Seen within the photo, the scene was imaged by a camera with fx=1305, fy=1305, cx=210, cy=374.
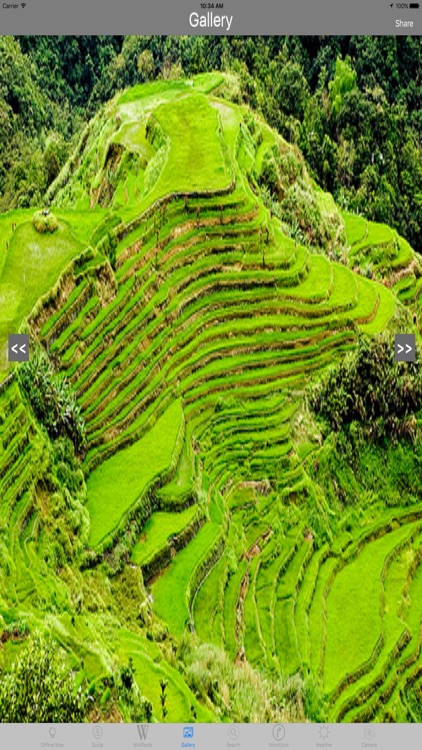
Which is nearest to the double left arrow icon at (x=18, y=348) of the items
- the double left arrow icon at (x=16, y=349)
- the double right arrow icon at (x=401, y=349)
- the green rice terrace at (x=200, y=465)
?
the double left arrow icon at (x=16, y=349)

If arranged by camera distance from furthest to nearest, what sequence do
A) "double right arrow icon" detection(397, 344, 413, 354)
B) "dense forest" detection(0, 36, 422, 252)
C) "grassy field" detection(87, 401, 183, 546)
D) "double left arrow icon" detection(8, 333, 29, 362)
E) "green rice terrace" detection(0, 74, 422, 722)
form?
"dense forest" detection(0, 36, 422, 252) → "double right arrow icon" detection(397, 344, 413, 354) → "double left arrow icon" detection(8, 333, 29, 362) → "grassy field" detection(87, 401, 183, 546) → "green rice terrace" detection(0, 74, 422, 722)

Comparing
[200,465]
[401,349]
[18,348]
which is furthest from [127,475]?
[401,349]

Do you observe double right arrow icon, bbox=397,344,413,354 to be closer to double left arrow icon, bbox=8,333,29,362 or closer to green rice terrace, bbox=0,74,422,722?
green rice terrace, bbox=0,74,422,722

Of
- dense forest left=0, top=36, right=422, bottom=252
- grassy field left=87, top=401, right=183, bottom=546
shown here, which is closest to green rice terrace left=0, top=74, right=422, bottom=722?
grassy field left=87, top=401, right=183, bottom=546

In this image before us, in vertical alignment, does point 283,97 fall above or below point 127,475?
below

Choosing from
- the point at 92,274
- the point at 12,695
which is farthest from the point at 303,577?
the point at 12,695

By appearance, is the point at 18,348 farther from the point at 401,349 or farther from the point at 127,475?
the point at 401,349

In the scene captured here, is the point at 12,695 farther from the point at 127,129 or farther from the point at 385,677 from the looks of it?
the point at 127,129
